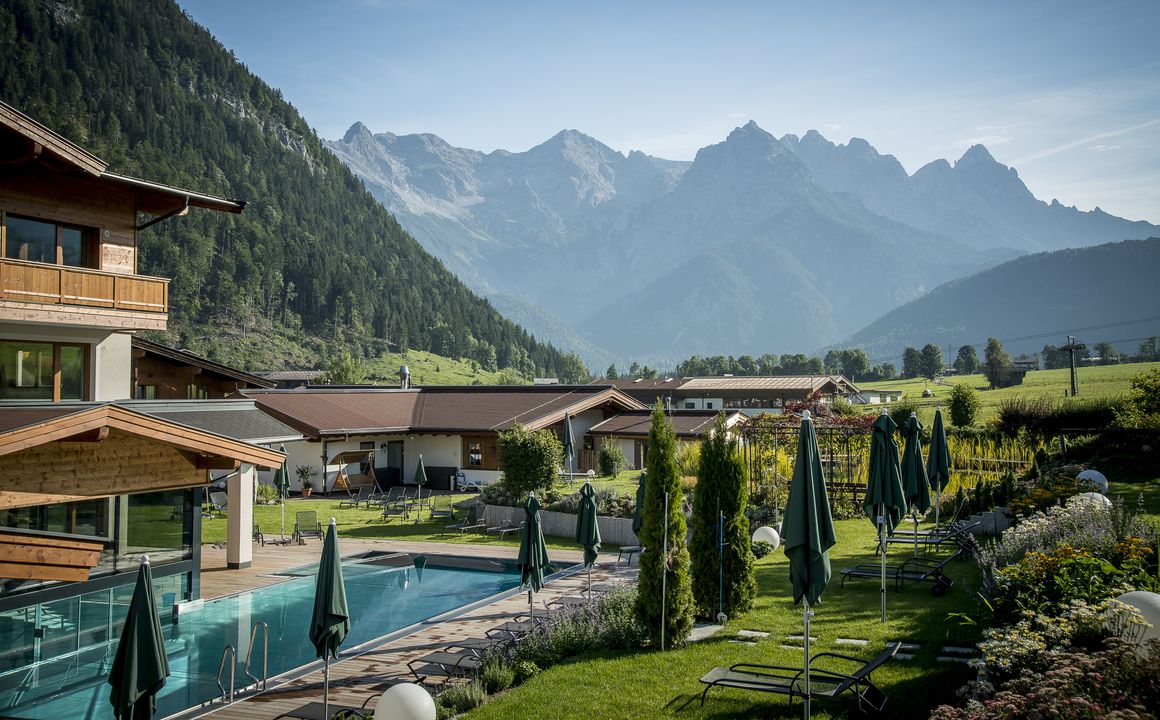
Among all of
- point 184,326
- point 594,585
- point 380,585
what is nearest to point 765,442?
point 594,585

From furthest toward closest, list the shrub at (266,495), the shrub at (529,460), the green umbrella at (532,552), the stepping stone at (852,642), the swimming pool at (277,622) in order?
the shrub at (266,495) → the shrub at (529,460) → the green umbrella at (532,552) → the swimming pool at (277,622) → the stepping stone at (852,642)

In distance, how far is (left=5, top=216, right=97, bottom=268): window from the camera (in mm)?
16203

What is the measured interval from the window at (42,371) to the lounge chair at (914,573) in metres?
15.8

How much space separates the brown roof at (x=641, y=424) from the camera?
35.1 metres

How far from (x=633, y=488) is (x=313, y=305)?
268ft

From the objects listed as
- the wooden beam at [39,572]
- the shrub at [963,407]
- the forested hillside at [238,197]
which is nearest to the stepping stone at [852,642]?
the wooden beam at [39,572]

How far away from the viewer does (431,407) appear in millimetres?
36969

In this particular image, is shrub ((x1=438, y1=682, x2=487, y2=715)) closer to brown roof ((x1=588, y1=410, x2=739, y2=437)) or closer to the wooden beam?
the wooden beam

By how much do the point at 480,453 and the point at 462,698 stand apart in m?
24.7

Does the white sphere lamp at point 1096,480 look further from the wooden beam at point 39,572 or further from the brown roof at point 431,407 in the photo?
the brown roof at point 431,407

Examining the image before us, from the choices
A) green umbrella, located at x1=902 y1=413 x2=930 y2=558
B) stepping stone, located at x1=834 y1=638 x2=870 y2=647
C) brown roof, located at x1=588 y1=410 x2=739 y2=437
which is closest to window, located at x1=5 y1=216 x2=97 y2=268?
stepping stone, located at x1=834 y1=638 x2=870 y2=647

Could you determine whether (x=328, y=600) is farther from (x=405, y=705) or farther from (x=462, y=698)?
(x=462, y=698)

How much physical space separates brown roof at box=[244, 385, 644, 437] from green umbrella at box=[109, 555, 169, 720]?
23318 millimetres

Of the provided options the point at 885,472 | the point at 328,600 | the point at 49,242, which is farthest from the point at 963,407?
the point at 49,242
